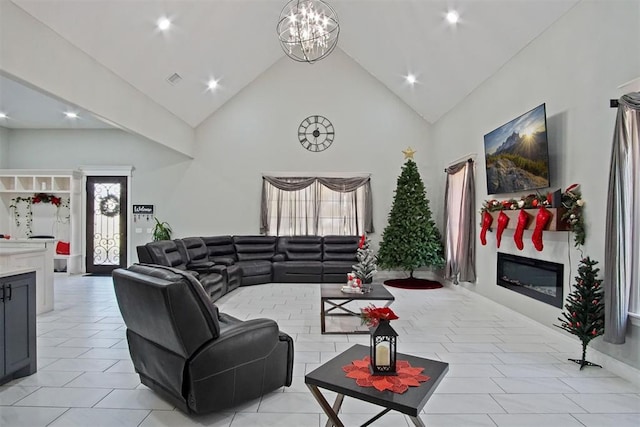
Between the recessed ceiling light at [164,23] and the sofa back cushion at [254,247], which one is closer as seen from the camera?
the recessed ceiling light at [164,23]

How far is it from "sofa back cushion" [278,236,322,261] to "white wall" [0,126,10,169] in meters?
6.52

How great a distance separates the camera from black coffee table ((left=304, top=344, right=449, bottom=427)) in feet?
6.01

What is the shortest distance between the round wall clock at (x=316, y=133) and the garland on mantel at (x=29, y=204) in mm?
5450

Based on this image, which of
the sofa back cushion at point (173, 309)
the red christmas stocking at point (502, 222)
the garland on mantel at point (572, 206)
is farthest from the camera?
the red christmas stocking at point (502, 222)

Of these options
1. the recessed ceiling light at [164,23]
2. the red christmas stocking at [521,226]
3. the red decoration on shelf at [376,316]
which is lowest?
the red decoration on shelf at [376,316]

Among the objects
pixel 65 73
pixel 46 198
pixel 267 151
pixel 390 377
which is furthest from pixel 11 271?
pixel 46 198

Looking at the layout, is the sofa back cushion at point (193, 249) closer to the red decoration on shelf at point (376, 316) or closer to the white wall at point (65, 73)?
the white wall at point (65, 73)

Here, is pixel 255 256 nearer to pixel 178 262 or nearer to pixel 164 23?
pixel 178 262

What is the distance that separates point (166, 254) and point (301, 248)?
3.00 m

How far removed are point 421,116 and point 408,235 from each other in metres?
2.85

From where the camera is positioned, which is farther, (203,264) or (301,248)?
(301,248)

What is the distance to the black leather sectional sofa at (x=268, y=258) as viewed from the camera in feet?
22.2

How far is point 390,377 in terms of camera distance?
6.82ft

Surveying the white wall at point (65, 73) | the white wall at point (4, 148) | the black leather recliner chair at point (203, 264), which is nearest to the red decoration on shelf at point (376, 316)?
the white wall at point (65, 73)
